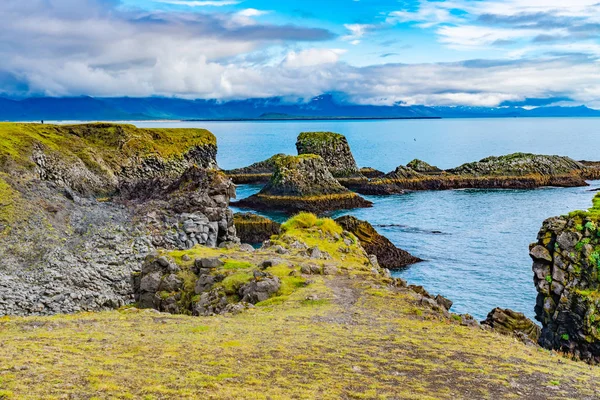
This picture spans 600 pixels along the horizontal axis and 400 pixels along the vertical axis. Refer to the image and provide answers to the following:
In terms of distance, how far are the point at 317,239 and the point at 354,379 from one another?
25.0m

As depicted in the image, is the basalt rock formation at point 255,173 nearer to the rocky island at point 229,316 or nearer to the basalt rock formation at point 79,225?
the basalt rock formation at point 79,225

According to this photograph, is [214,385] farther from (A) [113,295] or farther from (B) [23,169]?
(B) [23,169]

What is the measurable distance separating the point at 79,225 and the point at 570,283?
3936 centimetres

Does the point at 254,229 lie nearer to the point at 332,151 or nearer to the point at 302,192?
the point at 302,192

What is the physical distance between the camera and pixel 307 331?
60.9 feet

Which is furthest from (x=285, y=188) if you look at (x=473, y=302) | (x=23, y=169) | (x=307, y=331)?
(x=307, y=331)

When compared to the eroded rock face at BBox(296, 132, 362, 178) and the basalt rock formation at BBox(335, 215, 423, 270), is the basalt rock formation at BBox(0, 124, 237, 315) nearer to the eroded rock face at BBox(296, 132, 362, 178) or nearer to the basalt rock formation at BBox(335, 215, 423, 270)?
the basalt rock formation at BBox(335, 215, 423, 270)

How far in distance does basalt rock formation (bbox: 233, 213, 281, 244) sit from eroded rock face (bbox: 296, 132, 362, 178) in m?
63.0

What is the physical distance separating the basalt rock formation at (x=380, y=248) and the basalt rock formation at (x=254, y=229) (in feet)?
41.2

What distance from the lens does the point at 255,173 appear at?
14300cm

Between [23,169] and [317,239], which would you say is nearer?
[317,239]

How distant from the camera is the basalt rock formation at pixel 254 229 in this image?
69125 mm

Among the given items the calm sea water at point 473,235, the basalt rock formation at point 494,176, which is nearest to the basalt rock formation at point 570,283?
the calm sea water at point 473,235

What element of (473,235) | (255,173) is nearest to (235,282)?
(473,235)
